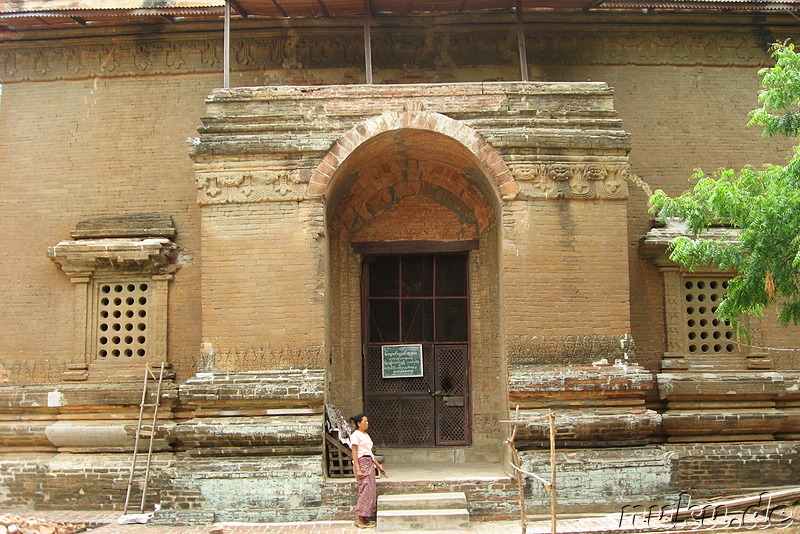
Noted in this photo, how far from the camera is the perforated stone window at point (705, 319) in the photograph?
37.3 feet

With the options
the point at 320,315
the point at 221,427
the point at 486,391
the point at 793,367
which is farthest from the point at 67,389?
the point at 793,367

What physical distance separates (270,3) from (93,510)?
7314mm

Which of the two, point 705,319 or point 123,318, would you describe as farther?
point 705,319

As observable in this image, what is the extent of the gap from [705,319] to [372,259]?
4.95 meters

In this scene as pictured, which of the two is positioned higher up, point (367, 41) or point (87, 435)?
point (367, 41)

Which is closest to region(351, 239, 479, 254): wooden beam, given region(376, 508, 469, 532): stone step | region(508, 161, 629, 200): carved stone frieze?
region(508, 161, 629, 200): carved stone frieze

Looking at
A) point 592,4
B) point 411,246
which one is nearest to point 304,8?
point 411,246

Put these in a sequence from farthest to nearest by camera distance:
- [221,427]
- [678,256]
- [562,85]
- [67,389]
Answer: [67,389] < [562,85] < [221,427] < [678,256]

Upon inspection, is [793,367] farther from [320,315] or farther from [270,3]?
[270,3]

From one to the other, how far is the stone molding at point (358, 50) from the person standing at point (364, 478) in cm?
576

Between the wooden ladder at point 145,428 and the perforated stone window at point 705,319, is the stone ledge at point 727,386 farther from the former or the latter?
the wooden ladder at point 145,428

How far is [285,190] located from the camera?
32.9 feet

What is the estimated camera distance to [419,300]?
11.8 m

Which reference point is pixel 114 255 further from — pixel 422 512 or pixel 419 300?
pixel 422 512
